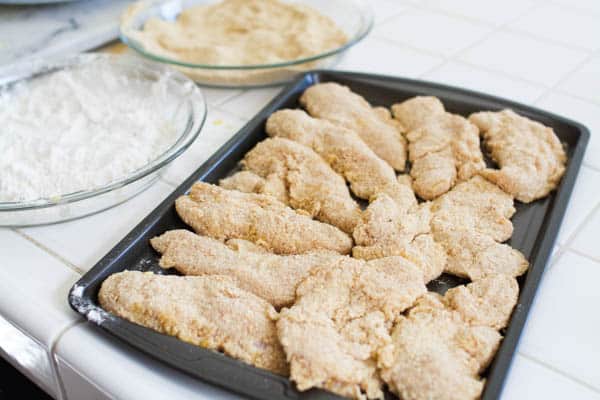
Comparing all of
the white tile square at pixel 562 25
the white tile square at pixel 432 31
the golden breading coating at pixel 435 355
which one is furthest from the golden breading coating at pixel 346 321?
the white tile square at pixel 562 25

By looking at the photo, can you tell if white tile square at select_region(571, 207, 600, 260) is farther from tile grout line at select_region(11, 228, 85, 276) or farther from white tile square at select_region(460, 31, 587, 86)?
tile grout line at select_region(11, 228, 85, 276)

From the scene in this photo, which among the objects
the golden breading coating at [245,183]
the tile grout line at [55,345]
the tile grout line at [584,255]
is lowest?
the tile grout line at [55,345]

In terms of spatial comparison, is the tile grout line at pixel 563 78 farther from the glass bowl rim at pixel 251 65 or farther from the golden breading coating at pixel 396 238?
the golden breading coating at pixel 396 238

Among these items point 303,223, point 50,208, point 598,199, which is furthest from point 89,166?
point 598,199

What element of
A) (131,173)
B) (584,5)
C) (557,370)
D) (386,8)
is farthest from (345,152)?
(584,5)

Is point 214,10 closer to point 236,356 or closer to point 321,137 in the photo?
point 321,137

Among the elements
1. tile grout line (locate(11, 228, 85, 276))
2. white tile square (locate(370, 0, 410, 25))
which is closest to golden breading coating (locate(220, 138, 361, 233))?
tile grout line (locate(11, 228, 85, 276))
